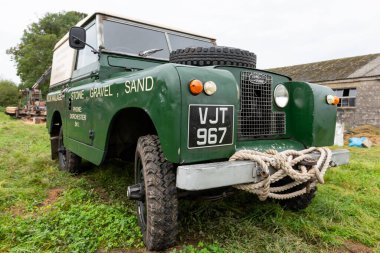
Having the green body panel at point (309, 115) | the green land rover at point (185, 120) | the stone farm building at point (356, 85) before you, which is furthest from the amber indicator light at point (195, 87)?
the stone farm building at point (356, 85)

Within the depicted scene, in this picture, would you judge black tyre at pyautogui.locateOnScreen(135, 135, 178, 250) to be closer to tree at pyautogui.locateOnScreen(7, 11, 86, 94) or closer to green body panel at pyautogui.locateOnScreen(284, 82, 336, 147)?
green body panel at pyautogui.locateOnScreen(284, 82, 336, 147)

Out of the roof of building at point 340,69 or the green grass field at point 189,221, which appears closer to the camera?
the green grass field at point 189,221

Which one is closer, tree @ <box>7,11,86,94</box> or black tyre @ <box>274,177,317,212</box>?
black tyre @ <box>274,177,317,212</box>

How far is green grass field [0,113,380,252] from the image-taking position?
226cm

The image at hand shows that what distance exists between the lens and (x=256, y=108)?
2.56m

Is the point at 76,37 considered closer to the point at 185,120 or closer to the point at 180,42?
the point at 180,42

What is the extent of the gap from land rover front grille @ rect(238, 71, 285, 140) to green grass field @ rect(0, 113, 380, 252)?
0.80m

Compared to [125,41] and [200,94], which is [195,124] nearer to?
[200,94]

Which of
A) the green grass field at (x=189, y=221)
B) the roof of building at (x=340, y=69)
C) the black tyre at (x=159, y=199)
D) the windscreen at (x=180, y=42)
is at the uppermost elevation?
the roof of building at (x=340, y=69)

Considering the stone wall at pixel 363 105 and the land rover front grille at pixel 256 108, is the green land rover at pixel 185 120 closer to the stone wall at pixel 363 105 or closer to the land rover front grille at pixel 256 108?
the land rover front grille at pixel 256 108

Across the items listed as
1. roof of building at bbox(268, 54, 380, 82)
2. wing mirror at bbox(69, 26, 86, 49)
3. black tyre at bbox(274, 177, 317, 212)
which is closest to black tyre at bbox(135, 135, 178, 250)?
black tyre at bbox(274, 177, 317, 212)

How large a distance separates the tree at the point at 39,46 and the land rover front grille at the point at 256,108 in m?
29.6

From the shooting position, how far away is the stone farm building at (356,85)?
1465 centimetres

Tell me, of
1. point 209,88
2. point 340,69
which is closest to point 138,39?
point 209,88
